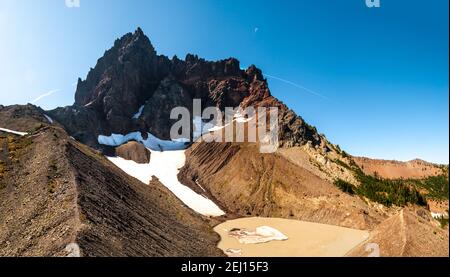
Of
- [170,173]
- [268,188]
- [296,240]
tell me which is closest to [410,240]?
[296,240]

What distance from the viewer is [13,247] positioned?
32.2 meters

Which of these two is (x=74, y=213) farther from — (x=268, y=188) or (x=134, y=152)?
(x=134, y=152)

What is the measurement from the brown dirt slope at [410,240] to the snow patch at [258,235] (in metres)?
30.4

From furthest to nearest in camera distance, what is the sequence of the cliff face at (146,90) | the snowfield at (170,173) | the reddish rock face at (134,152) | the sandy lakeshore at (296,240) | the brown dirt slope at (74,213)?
the cliff face at (146,90) → the reddish rock face at (134,152) → the snowfield at (170,173) → the sandy lakeshore at (296,240) → the brown dirt slope at (74,213)

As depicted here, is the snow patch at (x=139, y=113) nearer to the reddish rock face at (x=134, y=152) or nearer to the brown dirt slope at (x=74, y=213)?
the reddish rock face at (x=134, y=152)

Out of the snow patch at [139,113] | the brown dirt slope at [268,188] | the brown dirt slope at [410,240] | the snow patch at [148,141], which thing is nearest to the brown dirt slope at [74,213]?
the brown dirt slope at [410,240]

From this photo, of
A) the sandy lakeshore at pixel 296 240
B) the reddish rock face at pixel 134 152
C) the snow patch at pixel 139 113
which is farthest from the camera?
the snow patch at pixel 139 113

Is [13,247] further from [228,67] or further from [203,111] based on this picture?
[228,67]

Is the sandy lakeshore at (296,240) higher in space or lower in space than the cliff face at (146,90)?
lower

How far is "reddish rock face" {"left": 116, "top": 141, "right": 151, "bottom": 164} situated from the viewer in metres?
121

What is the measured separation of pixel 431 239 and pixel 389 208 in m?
55.2

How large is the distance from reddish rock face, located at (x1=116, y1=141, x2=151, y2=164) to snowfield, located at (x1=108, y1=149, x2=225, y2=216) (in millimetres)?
1872

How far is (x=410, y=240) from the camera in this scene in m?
32.3

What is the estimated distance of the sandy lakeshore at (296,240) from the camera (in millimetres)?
57606
